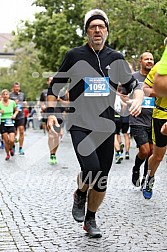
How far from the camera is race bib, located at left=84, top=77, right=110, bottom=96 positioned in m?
6.07

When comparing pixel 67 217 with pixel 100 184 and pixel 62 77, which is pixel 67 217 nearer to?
pixel 100 184

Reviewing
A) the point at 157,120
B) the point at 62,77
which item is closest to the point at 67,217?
the point at 157,120

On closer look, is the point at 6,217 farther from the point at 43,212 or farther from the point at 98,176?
the point at 98,176

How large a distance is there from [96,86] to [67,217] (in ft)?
6.03

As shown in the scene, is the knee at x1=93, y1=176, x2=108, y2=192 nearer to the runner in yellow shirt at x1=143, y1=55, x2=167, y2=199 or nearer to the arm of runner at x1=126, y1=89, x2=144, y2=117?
the arm of runner at x1=126, y1=89, x2=144, y2=117

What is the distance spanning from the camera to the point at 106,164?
6090mm

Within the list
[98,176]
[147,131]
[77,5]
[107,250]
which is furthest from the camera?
[77,5]

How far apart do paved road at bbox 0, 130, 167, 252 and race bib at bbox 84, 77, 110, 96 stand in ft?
4.56

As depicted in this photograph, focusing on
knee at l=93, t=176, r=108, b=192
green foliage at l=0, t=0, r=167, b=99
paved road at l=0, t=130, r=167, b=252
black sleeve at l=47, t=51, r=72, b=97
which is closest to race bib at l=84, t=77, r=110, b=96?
black sleeve at l=47, t=51, r=72, b=97

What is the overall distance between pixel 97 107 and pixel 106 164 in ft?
1.81

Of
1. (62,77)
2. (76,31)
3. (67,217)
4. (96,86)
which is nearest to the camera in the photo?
(96,86)

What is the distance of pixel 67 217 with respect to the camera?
23.6ft

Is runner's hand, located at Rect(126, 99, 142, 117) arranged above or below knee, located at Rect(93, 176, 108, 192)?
above

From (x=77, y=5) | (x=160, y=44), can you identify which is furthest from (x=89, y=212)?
(x=77, y=5)
